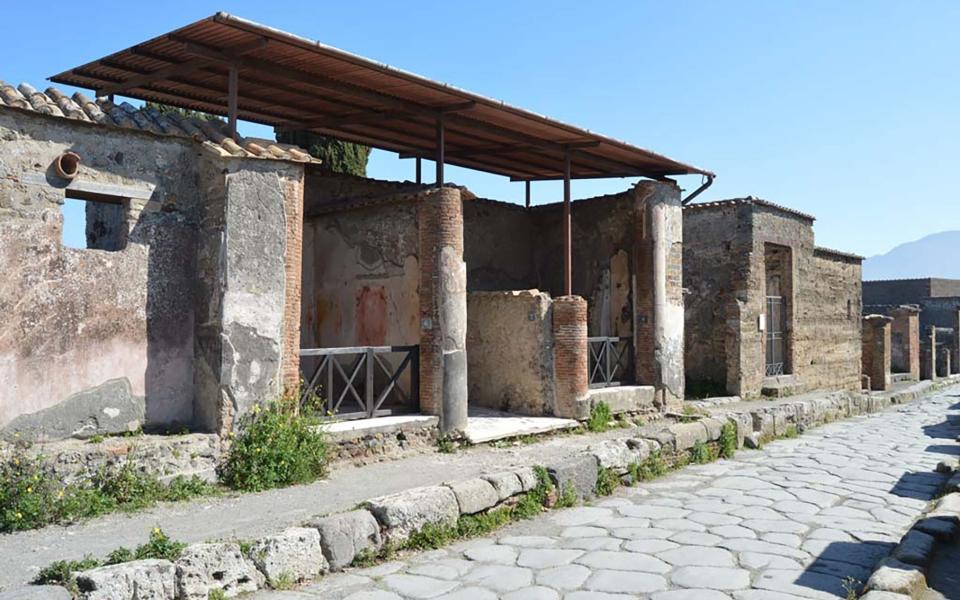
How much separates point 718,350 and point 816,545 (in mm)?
9433

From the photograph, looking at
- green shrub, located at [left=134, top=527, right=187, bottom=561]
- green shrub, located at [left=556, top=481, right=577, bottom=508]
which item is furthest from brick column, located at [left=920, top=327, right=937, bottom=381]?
green shrub, located at [left=134, top=527, right=187, bottom=561]

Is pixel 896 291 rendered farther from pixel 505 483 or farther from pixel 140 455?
pixel 140 455

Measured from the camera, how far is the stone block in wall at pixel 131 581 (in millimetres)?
3664

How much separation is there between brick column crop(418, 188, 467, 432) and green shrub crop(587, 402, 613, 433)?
7.22 feet

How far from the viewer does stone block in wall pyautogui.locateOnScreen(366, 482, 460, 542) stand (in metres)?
5.14

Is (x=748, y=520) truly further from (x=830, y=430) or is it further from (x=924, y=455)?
(x=830, y=430)

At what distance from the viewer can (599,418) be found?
33.1 feet

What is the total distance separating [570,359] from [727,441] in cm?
218

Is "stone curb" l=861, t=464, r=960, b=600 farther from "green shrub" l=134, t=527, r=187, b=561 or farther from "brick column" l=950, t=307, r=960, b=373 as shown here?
"brick column" l=950, t=307, r=960, b=373

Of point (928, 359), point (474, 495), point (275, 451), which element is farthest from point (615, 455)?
point (928, 359)

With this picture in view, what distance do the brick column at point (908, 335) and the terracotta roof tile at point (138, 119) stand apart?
22.9 m

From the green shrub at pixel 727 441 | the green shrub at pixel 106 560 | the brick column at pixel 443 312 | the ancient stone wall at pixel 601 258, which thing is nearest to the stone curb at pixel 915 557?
the green shrub at pixel 727 441

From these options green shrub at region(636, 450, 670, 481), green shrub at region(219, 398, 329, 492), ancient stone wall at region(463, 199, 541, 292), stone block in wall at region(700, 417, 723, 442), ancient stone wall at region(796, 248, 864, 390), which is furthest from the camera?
ancient stone wall at region(796, 248, 864, 390)

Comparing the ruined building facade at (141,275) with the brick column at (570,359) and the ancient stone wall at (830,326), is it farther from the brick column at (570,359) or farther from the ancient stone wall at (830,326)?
the ancient stone wall at (830,326)
